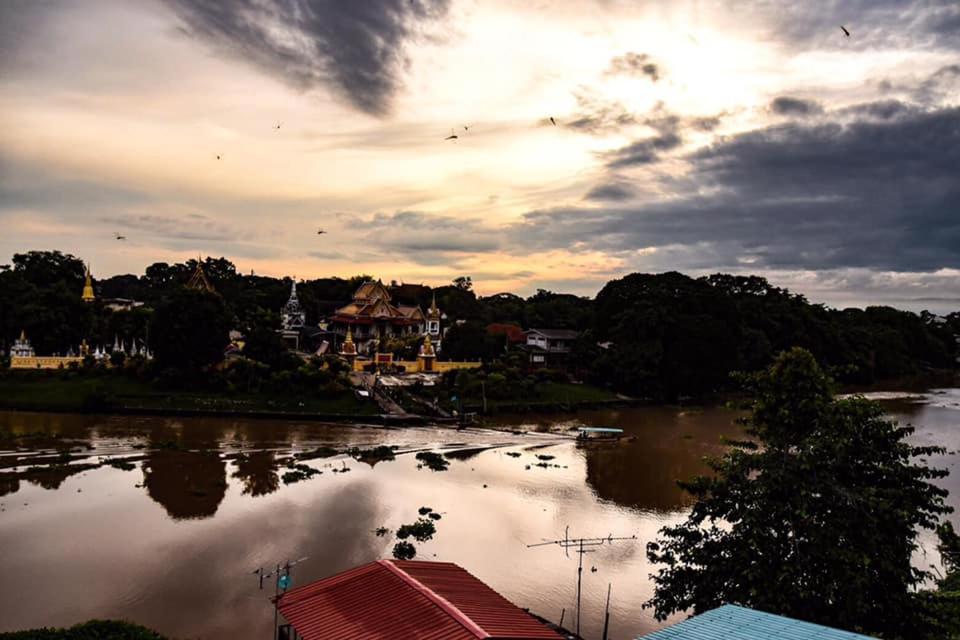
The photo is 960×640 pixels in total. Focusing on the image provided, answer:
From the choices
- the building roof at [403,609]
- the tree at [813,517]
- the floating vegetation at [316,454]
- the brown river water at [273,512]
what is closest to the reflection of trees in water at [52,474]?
the brown river water at [273,512]

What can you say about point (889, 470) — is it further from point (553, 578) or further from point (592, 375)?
point (592, 375)

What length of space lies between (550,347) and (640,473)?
1001 inches

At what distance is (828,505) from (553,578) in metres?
6.55

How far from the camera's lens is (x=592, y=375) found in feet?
155

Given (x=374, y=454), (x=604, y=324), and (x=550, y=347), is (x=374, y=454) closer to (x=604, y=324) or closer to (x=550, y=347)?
→ (x=550, y=347)

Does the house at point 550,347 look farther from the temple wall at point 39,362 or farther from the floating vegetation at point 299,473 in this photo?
the temple wall at point 39,362

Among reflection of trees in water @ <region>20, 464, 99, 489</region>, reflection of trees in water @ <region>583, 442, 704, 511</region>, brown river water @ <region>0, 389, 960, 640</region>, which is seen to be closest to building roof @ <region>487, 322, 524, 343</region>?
brown river water @ <region>0, 389, 960, 640</region>

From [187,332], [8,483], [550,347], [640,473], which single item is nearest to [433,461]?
[640,473]

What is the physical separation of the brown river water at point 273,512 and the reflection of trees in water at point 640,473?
116mm

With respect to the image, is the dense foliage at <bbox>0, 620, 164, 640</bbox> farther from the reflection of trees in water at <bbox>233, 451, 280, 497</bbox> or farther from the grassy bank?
the grassy bank

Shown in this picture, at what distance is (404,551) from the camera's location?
16.1 m

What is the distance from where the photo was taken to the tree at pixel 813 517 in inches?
405

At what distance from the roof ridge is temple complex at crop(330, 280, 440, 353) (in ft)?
137

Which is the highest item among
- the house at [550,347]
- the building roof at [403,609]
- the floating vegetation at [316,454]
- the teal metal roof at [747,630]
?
the house at [550,347]
